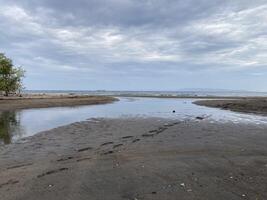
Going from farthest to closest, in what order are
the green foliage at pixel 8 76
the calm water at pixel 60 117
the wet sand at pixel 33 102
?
the green foliage at pixel 8 76 < the wet sand at pixel 33 102 < the calm water at pixel 60 117

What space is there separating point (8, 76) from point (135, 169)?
68.7m

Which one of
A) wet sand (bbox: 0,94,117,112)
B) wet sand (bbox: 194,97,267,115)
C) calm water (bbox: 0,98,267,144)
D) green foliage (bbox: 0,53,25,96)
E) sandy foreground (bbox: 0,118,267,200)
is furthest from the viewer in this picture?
green foliage (bbox: 0,53,25,96)

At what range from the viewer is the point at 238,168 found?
34.0 ft

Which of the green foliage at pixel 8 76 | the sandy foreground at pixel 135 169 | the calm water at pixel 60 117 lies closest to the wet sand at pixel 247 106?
the calm water at pixel 60 117

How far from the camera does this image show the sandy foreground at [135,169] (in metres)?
8.02

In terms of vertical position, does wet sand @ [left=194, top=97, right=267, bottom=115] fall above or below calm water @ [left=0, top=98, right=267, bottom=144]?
above

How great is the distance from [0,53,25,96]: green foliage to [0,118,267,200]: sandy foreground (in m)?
55.9

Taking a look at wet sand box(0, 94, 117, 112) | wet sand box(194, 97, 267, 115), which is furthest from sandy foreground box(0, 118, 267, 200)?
wet sand box(0, 94, 117, 112)

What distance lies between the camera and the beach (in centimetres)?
803

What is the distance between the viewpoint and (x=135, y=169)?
10.3 meters

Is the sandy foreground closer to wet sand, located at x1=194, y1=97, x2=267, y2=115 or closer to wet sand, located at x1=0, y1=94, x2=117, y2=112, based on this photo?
wet sand, located at x1=194, y1=97, x2=267, y2=115

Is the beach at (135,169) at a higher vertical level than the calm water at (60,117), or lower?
higher

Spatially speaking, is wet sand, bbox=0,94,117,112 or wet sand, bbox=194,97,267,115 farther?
wet sand, bbox=0,94,117,112

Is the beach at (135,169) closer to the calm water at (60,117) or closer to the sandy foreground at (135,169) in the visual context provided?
the sandy foreground at (135,169)
